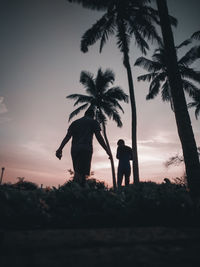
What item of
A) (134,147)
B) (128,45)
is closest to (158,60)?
(128,45)

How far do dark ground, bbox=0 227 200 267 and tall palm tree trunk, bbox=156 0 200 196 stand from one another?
7.52 ft

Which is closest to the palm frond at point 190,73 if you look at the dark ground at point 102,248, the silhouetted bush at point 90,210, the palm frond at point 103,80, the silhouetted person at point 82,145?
the palm frond at point 103,80

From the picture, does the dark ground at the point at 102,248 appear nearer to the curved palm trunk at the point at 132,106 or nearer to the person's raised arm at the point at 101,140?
the person's raised arm at the point at 101,140

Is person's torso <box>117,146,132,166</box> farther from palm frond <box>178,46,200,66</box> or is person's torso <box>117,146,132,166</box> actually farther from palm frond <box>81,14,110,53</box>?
palm frond <box>178,46,200,66</box>

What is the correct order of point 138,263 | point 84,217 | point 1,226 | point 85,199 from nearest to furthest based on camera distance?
point 138,263, point 1,226, point 84,217, point 85,199

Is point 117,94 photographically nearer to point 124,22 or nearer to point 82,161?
point 124,22

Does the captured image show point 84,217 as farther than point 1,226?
Yes

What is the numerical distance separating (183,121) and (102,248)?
11.1 ft

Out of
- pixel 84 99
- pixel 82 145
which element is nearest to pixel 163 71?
pixel 84 99

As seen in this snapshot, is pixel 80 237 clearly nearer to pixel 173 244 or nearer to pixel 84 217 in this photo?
pixel 84 217

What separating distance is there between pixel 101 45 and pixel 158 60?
23.4 feet

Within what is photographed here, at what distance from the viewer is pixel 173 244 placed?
1148 mm

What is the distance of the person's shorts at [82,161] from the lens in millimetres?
3266

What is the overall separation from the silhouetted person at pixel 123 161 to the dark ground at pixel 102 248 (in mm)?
4930
